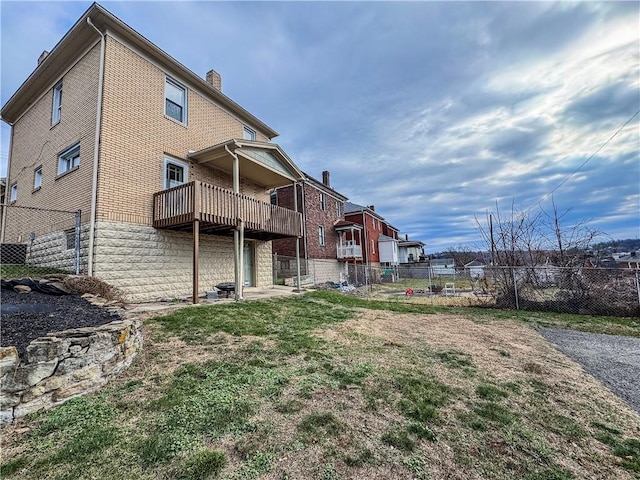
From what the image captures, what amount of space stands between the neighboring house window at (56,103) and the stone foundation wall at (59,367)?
11.0 meters

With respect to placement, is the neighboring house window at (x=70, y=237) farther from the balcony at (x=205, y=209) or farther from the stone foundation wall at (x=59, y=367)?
the stone foundation wall at (x=59, y=367)

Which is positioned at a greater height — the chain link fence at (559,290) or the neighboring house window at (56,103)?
the neighboring house window at (56,103)

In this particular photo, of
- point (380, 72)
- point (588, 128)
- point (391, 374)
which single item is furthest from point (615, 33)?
point (391, 374)

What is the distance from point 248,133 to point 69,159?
7199 millimetres

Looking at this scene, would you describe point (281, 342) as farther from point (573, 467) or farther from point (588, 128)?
point (588, 128)

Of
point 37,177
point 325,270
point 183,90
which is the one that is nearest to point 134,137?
point 183,90

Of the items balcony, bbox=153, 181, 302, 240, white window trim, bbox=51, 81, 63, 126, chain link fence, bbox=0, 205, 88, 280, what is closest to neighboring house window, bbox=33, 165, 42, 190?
chain link fence, bbox=0, 205, 88, 280

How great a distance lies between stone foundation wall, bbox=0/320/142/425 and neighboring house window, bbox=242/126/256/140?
469 inches

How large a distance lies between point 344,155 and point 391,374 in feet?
72.3

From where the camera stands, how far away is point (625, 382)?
13.0 feet

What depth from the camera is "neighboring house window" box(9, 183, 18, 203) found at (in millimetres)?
11971

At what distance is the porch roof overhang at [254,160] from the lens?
32.7ft

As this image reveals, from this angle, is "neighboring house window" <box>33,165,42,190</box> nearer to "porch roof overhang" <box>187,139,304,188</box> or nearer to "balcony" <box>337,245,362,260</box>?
"porch roof overhang" <box>187,139,304,188</box>

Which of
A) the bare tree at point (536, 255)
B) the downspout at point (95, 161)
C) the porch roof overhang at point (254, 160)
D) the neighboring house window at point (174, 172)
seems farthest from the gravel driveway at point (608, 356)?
the neighboring house window at point (174, 172)
